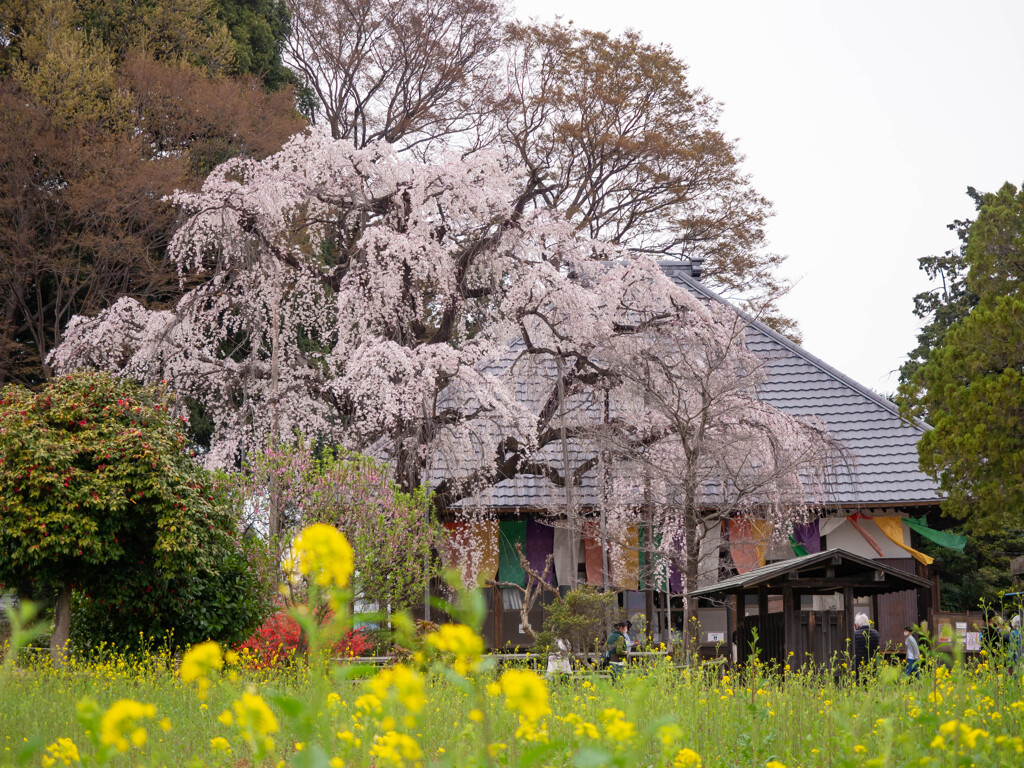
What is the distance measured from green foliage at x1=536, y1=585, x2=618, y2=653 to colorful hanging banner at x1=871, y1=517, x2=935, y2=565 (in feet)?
22.3

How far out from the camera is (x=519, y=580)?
1633 centimetres

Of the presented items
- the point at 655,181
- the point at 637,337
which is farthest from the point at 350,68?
the point at 637,337

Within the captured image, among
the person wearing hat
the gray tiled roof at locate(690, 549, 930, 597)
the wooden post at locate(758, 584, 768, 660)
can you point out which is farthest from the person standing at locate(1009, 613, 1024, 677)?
the person wearing hat

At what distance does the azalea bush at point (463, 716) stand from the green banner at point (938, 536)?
920cm

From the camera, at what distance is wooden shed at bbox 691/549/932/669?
30.6ft

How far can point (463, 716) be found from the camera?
5.83 metres

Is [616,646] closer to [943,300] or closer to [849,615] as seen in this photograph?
[849,615]

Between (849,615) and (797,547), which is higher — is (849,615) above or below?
below

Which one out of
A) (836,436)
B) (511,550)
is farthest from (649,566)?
(836,436)

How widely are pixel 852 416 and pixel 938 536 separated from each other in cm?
279

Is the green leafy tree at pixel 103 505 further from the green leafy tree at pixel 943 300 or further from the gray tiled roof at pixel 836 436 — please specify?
the green leafy tree at pixel 943 300

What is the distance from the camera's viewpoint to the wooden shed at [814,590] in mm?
9336

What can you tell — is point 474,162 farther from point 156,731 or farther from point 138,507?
point 156,731

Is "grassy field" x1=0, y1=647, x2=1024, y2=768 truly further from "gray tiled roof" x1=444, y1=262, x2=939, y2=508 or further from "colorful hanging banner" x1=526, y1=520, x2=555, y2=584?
"colorful hanging banner" x1=526, y1=520, x2=555, y2=584
